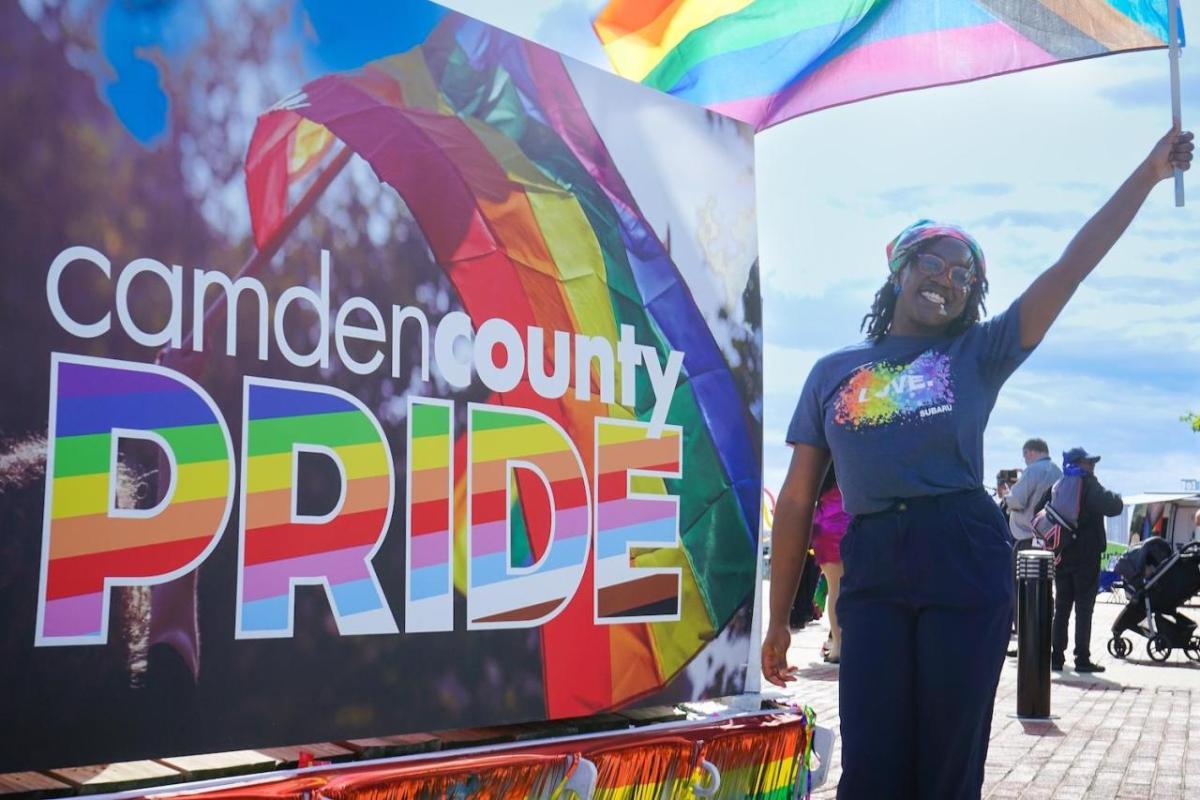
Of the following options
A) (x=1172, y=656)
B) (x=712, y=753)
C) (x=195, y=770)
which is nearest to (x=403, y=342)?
(x=195, y=770)

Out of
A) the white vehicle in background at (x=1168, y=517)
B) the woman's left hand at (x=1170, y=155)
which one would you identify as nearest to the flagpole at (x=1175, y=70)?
the woman's left hand at (x=1170, y=155)

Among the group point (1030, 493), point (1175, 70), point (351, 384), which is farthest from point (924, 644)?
point (1030, 493)

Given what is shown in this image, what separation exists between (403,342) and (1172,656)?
11441 mm

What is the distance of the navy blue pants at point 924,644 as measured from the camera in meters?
3.15

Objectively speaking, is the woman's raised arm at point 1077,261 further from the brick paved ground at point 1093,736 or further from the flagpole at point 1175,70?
the brick paved ground at point 1093,736

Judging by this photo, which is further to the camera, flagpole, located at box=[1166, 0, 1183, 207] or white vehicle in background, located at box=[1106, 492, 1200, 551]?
white vehicle in background, located at box=[1106, 492, 1200, 551]

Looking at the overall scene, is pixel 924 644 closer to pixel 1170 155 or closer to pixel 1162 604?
pixel 1170 155

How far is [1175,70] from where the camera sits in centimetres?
402

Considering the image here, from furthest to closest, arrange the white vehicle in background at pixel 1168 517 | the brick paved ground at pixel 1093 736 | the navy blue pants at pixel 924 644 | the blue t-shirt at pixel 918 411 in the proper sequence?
the white vehicle in background at pixel 1168 517
the brick paved ground at pixel 1093 736
the blue t-shirt at pixel 918 411
the navy blue pants at pixel 924 644

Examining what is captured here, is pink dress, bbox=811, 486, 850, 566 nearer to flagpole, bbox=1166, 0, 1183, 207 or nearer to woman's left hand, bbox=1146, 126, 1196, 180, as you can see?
flagpole, bbox=1166, 0, 1183, 207

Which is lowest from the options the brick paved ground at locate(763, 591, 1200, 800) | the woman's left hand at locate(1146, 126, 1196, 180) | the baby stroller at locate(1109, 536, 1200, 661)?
the brick paved ground at locate(763, 591, 1200, 800)

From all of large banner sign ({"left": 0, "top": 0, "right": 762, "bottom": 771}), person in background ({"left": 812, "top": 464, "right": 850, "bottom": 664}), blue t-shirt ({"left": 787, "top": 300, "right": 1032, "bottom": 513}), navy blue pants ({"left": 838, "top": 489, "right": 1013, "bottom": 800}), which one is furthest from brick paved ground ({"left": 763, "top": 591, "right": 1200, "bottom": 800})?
blue t-shirt ({"left": 787, "top": 300, "right": 1032, "bottom": 513})

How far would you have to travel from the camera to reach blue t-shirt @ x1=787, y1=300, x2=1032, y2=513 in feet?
10.7

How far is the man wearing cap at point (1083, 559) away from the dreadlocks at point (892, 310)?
779 centimetres
